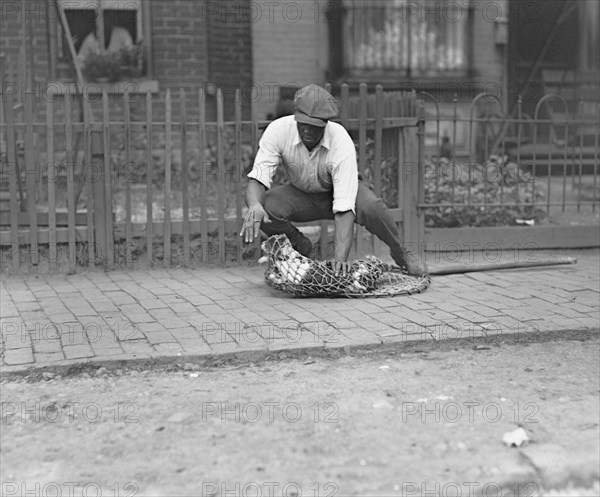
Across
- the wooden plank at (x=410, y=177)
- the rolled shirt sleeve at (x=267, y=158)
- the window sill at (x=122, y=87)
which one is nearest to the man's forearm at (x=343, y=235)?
the rolled shirt sleeve at (x=267, y=158)

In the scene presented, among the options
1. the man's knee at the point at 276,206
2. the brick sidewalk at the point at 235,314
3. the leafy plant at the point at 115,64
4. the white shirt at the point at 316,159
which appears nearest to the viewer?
the brick sidewalk at the point at 235,314

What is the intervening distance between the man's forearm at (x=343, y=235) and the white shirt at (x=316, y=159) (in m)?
0.05

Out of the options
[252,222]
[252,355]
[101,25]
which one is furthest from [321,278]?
[101,25]

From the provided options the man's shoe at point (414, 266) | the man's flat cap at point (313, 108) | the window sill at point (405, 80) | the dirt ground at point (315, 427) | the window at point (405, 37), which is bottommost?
the dirt ground at point (315, 427)

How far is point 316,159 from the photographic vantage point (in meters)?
5.41

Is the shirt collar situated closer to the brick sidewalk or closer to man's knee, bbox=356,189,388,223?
man's knee, bbox=356,189,388,223

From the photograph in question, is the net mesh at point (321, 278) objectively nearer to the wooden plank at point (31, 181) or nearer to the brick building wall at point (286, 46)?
the wooden plank at point (31, 181)

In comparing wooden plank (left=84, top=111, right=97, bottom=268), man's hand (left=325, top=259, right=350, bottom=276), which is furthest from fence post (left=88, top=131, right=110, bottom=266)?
man's hand (left=325, top=259, right=350, bottom=276)

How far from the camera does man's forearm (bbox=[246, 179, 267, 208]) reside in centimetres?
532

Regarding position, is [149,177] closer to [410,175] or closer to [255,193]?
[255,193]

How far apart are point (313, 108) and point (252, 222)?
0.80 metres


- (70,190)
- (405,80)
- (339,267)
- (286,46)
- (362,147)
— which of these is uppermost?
(286,46)

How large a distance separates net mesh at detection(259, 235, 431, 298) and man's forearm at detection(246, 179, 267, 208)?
0.93 ft

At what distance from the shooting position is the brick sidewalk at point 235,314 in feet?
13.8
